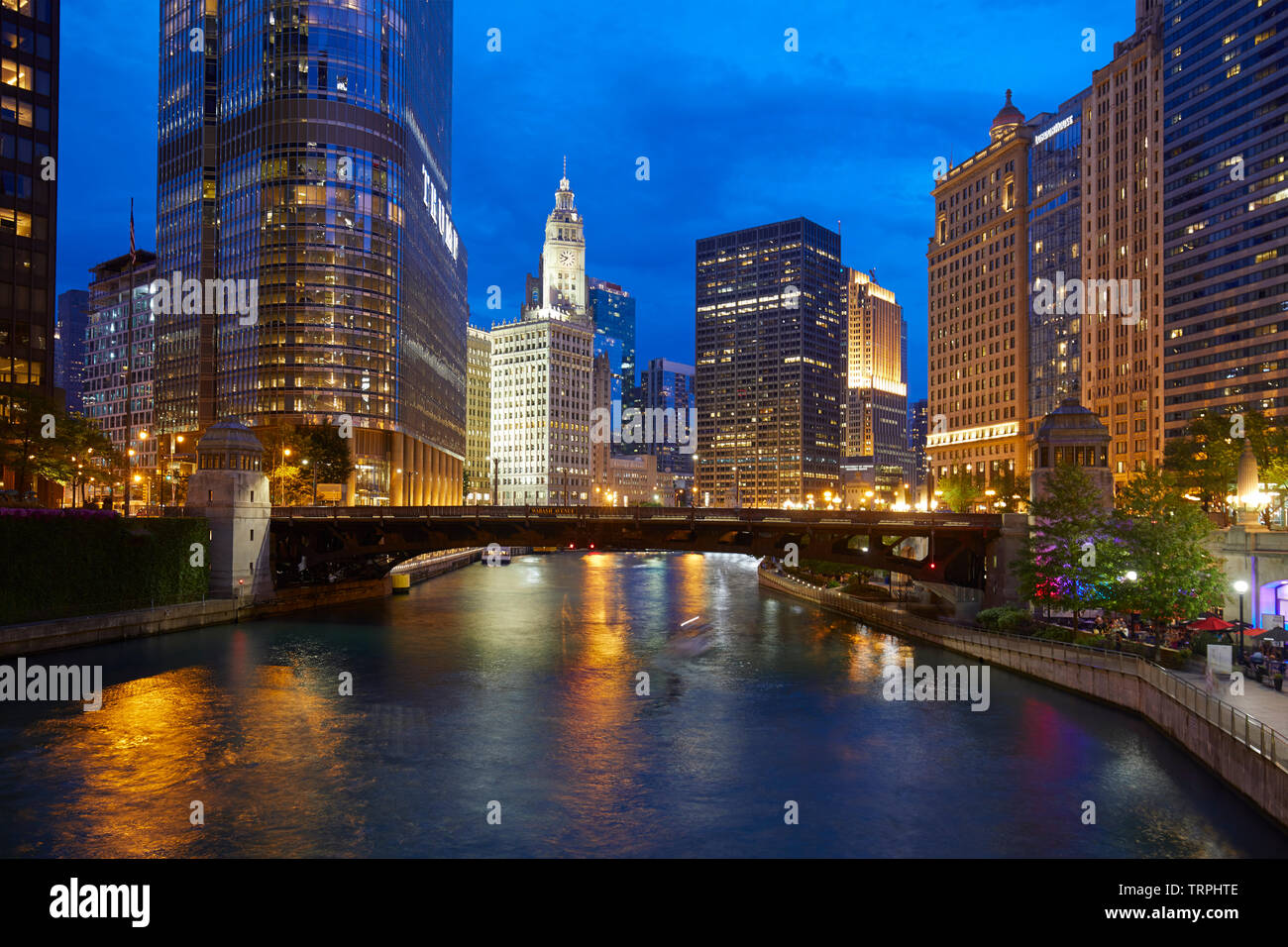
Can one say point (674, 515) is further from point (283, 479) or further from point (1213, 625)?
point (283, 479)

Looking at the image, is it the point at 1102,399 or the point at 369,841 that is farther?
the point at 1102,399

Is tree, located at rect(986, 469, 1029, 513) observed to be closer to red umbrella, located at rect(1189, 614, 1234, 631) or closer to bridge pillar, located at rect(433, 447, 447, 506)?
red umbrella, located at rect(1189, 614, 1234, 631)

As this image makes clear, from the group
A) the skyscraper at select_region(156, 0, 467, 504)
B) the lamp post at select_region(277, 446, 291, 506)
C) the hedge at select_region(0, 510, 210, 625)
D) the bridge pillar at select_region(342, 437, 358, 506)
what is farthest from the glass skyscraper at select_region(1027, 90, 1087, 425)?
the hedge at select_region(0, 510, 210, 625)

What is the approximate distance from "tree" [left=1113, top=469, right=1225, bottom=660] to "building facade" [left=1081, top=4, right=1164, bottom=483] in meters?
108

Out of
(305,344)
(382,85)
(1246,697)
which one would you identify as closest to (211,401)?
(305,344)

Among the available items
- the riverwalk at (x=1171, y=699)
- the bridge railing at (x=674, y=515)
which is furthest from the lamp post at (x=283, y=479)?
the riverwalk at (x=1171, y=699)

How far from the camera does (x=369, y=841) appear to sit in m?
26.4

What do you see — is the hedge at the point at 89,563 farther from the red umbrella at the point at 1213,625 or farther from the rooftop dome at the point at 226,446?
the red umbrella at the point at 1213,625

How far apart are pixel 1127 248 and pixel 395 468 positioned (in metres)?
127

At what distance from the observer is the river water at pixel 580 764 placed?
26.8 metres

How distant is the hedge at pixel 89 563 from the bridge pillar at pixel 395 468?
71.2 metres

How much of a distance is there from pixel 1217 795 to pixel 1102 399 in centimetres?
14200
